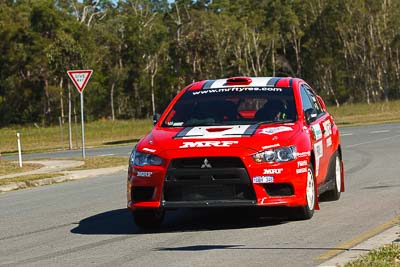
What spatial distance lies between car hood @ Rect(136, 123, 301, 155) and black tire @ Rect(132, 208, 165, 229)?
73 centimetres

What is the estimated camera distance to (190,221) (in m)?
11.8

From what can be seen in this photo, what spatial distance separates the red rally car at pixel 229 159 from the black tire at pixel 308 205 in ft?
0.04

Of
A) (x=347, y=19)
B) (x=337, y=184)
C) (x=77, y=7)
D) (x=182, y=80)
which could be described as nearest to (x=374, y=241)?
(x=337, y=184)

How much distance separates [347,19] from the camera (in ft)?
295

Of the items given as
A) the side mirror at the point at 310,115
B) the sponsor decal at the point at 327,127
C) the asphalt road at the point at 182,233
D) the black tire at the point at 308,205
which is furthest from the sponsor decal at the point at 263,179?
the sponsor decal at the point at 327,127

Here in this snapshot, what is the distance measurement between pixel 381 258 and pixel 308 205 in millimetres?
3187

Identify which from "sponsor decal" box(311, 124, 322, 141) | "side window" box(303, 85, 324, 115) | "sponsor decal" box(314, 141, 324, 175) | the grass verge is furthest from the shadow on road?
the grass verge

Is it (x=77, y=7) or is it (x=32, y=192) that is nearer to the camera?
(x=32, y=192)

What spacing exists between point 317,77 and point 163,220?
286 ft

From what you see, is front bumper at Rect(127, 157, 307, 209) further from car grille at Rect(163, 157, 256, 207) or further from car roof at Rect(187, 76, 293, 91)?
car roof at Rect(187, 76, 293, 91)

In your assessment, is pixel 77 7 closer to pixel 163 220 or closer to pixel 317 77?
pixel 317 77

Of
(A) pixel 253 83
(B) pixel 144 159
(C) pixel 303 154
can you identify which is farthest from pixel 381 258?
(A) pixel 253 83

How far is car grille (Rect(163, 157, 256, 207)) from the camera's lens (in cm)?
1041

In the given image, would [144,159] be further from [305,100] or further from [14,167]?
[14,167]
